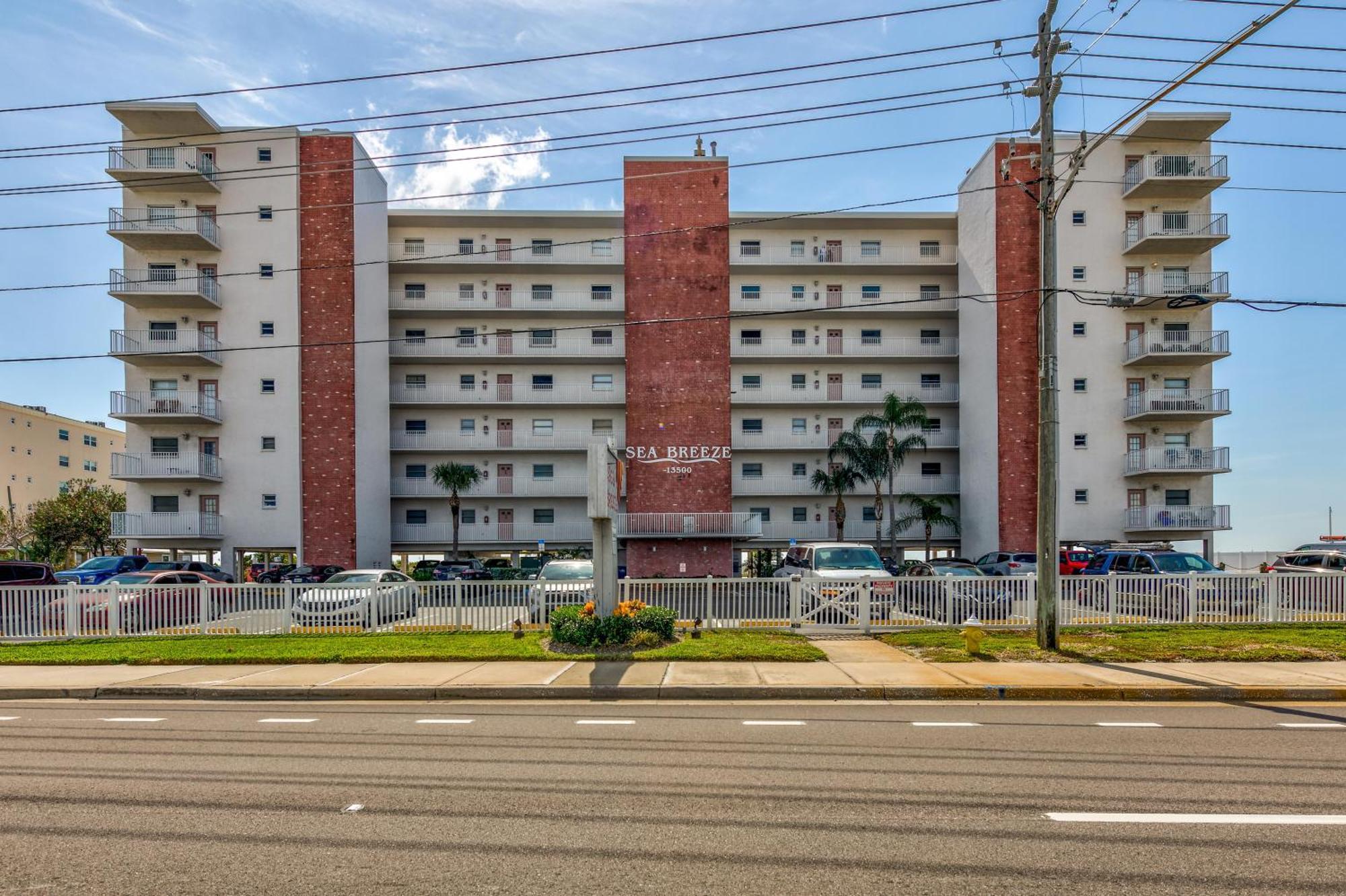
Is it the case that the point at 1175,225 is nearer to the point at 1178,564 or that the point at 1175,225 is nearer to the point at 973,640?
the point at 1178,564

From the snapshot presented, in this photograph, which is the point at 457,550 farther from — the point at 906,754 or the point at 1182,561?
the point at 906,754

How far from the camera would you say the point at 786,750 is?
297 inches

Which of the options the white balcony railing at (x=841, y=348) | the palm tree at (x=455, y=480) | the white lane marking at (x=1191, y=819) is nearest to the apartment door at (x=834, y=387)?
the white balcony railing at (x=841, y=348)

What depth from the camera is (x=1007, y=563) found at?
93.6ft

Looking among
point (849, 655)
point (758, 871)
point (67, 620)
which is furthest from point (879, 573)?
point (67, 620)

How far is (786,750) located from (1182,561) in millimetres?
18349

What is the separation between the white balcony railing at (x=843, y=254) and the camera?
41094 mm

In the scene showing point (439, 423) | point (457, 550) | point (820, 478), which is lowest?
point (457, 550)

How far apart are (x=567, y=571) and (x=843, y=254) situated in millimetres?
29249

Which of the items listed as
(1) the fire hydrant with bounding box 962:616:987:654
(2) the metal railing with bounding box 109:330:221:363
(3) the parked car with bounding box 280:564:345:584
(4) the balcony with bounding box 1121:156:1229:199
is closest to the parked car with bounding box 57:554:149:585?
(3) the parked car with bounding box 280:564:345:584

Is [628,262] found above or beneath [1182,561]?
above

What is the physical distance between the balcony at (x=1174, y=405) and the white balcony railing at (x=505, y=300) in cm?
2549

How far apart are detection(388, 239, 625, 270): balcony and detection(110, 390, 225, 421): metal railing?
11.4 metres

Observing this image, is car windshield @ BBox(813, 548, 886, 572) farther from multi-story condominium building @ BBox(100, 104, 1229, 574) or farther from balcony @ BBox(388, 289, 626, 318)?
balcony @ BBox(388, 289, 626, 318)
